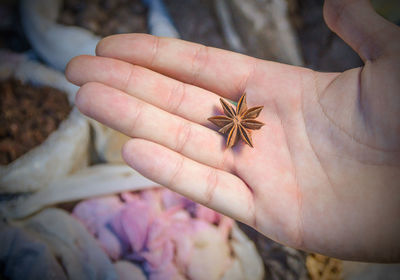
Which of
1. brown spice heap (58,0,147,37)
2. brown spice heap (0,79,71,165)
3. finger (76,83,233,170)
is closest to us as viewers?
finger (76,83,233,170)

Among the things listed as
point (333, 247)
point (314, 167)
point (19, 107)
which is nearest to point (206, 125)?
point (314, 167)

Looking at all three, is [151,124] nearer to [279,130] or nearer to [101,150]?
[279,130]

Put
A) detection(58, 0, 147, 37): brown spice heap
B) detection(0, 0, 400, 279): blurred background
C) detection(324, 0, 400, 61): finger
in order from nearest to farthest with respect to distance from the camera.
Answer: detection(324, 0, 400, 61): finger < detection(0, 0, 400, 279): blurred background < detection(58, 0, 147, 37): brown spice heap

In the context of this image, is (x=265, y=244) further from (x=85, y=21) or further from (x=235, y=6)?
(x=85, y=21)

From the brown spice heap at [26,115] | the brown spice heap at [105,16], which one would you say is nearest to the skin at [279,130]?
the brown spice heap at [26,115]

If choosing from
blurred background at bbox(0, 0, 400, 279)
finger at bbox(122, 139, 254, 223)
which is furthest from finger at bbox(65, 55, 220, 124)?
blurred background at bbox(0, 0, 400, 279)

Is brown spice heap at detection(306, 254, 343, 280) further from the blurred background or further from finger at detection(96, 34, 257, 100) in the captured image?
finger at detection(96, 34, 257, 100)

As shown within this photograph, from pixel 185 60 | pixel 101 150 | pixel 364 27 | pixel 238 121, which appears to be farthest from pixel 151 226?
pixel 364 27
